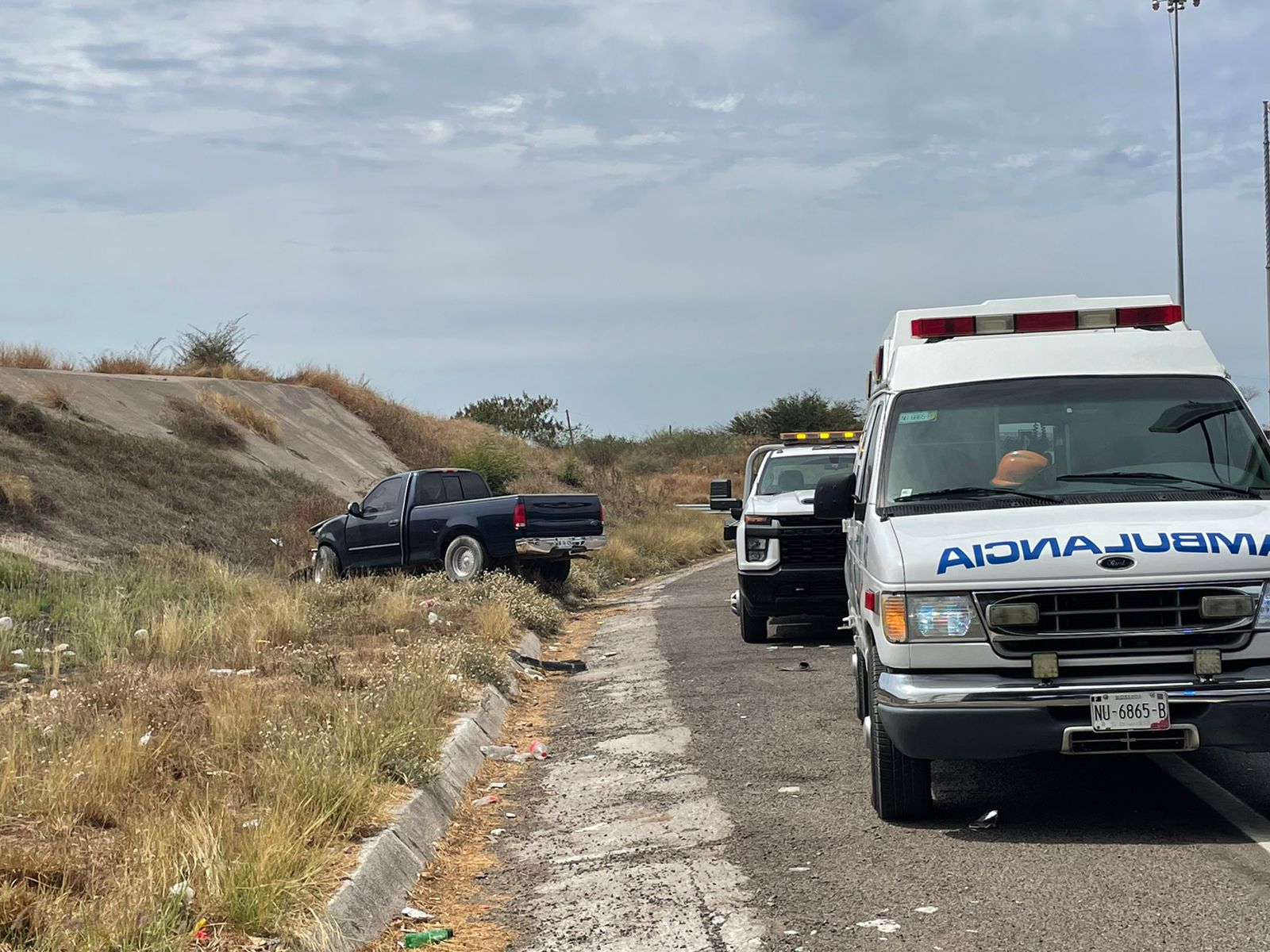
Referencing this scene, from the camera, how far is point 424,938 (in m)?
5.46

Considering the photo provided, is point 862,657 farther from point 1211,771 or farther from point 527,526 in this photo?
point 527,526

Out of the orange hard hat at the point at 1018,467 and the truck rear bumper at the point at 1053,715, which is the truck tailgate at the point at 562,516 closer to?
the orange hard hat at the point at 1018,467

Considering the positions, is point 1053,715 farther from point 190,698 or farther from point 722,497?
point 722,497

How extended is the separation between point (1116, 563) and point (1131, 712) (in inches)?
26.0

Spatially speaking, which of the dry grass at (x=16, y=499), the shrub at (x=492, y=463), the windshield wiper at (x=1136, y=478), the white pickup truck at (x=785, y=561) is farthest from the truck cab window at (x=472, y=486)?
the shrub at (x=492, y=463)

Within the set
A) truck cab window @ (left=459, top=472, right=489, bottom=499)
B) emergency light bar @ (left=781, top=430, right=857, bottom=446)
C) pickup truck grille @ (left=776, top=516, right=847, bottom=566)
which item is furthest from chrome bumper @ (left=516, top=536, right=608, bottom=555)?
pickup truck grille @ (left=776, top=516, right=847, bottom=566)

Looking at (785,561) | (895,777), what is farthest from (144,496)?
(895,777)

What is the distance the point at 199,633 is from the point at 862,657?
658 centimetres

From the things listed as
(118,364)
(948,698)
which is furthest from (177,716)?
(118,364)

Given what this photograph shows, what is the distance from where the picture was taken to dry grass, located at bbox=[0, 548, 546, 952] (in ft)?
16.7

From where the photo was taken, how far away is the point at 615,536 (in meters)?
29.8

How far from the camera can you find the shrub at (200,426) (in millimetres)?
32875

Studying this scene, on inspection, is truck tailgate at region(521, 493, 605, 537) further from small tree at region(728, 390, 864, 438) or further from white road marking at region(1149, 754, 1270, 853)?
small tree at region(728, 390, 864, 438)

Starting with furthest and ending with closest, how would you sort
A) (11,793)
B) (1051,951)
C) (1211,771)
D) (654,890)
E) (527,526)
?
(527,526) → (1211,771) → (11,793) → (654,890) → (1051,951)
